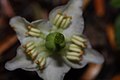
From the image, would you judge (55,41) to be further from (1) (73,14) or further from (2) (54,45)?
(1) (73,14)

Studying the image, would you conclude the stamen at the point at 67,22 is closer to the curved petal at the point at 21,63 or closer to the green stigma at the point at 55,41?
the green stigma at the point at 55,41

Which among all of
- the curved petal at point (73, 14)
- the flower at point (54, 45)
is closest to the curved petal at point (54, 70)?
the flower at point (54, 45)

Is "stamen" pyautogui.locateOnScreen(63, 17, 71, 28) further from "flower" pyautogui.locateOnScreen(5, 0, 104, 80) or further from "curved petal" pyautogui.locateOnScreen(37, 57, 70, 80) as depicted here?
"curved petal" pyautogui.locateOnScreen(37, 57, 70, 80)

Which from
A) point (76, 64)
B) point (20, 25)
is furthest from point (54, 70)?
point (20, 25)

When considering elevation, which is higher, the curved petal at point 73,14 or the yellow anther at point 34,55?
the curved petal at point 73,14

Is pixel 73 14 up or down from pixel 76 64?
up

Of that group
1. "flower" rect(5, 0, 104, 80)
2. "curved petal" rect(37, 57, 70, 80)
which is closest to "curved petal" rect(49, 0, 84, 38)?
"flower" rect(5, 0, 104, 80)

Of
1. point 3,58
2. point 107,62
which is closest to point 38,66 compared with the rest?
point 3,58
